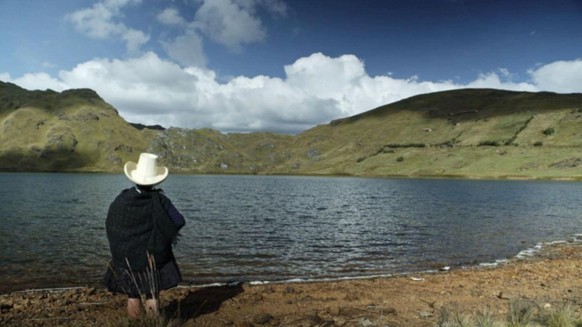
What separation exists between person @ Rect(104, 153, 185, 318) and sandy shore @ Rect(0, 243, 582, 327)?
74 centimetres

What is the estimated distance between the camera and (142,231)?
360 inches

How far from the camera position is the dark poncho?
9070 millimetres

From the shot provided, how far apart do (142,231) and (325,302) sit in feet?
20.1

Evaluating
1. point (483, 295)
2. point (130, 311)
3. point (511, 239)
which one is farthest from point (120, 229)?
point (511, 239)

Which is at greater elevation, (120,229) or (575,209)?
(120,229)

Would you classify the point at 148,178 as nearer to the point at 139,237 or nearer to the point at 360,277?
the point at 139,237

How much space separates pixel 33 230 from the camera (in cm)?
3162

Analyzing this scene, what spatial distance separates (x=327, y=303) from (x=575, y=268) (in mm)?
13203

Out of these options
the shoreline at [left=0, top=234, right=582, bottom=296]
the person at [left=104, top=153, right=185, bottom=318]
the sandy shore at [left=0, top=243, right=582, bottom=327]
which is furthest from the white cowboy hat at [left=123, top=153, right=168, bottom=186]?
the shoreline at [left=0, top=234, right=582, bottom=296]

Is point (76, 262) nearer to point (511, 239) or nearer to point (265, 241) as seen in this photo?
point (265, 241)

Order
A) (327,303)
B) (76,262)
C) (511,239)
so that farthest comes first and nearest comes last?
(511,239)
(76,262)
(327,303)

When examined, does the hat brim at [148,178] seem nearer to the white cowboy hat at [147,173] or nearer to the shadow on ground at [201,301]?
the white cowboy hat at [147,173]

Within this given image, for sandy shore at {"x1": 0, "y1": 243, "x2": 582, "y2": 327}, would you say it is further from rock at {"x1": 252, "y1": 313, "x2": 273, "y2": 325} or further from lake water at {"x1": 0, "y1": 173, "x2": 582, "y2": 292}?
lake water at {"x1": 0, "y1": 173, "x2": 582, "y2": 292}

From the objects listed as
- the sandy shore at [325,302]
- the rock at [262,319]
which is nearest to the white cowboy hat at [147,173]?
the sandy shore at [325,302]
